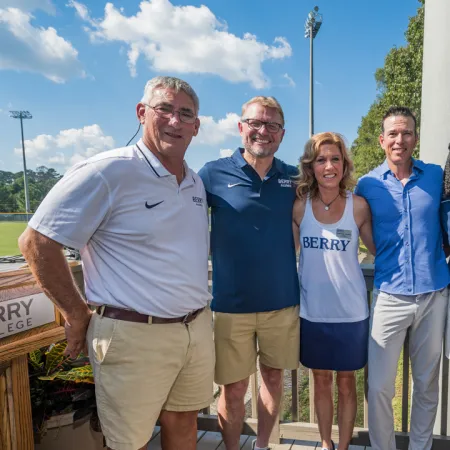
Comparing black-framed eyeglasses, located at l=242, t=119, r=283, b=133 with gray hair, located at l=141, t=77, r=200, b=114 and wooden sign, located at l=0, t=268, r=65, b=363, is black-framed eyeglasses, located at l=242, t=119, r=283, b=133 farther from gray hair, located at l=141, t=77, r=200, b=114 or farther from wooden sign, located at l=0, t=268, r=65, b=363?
wooden sign, located at l=0, t=268, r=65, b=363

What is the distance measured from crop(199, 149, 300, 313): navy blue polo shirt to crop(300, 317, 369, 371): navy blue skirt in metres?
0.21

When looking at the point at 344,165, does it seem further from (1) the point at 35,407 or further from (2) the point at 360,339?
(1) the point at 35,407

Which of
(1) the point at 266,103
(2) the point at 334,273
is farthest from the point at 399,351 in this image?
(1) the point at 266,103

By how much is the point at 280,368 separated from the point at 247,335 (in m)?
0.28

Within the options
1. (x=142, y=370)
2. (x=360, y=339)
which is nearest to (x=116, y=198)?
(x=142, y=370)

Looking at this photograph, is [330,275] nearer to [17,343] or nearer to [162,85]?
[162,85]

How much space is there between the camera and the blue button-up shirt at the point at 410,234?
216 cm

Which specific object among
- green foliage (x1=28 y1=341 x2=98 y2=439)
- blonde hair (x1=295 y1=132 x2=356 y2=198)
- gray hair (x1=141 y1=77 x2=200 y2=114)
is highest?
gray hair (x1=141 y1=77 x2=200 y2=114)

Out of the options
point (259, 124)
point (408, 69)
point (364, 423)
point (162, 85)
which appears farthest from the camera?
point (408, 69)

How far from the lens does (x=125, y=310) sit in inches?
66.3

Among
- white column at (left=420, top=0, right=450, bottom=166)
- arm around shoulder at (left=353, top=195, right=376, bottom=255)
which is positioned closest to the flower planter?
arm around shoulder at (left=353, top=195, right=376, bottom=255)

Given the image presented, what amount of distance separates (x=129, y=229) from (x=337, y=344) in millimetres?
1285

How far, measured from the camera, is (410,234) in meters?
2.18

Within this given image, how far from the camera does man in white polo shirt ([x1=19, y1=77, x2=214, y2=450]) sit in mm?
1576
